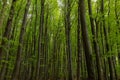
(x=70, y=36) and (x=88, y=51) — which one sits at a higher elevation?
(x=70, y=36)

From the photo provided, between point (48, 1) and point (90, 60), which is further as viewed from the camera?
point (48, 1)

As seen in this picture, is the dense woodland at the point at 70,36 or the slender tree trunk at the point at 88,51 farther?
the dense woodland at the point at 70,36

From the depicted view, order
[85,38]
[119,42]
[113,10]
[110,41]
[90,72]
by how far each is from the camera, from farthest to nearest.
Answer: [113,10] → [110,41] → [119,42] → [85,38] → [90,72]

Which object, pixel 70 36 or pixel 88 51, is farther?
pixel 70 36

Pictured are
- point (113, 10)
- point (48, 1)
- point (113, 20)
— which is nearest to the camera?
point (113, 20)

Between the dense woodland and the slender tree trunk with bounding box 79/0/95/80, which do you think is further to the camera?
the dense woodland

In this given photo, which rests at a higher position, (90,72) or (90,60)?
(90,60)

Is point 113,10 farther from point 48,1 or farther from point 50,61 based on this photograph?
point 50,61


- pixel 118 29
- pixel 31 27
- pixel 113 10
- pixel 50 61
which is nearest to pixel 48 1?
pixel 31 27

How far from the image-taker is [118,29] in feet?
48.9

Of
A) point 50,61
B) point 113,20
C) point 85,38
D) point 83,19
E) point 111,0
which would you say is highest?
point 111,0

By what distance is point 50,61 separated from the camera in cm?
2872

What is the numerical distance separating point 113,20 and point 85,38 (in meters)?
11.2

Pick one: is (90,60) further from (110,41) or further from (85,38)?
(110,41)
